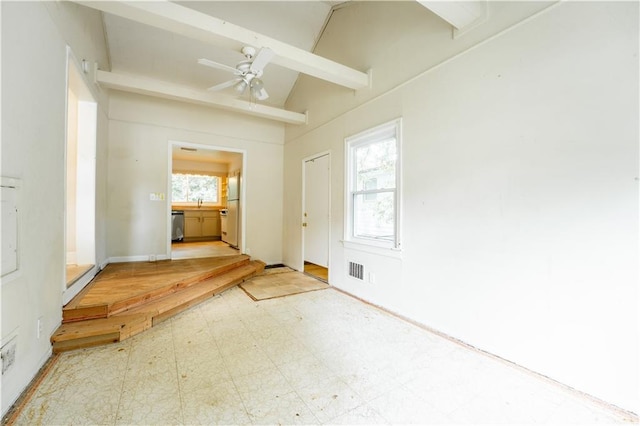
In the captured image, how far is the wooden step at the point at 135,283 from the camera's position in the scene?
254cm

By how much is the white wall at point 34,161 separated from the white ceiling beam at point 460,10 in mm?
2826

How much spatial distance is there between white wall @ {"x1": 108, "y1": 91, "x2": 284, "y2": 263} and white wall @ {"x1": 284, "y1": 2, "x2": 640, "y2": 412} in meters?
3.31

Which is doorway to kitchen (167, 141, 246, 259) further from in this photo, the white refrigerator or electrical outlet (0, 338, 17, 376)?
electrical outlet (0, 338, 17, 376)

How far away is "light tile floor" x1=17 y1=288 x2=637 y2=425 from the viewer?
5.24 ft

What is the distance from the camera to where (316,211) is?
4.73 metres

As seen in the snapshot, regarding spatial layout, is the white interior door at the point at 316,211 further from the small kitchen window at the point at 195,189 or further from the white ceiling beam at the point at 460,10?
the small kitchen window at the point at 195,189

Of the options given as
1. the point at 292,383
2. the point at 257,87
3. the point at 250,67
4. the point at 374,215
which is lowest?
the point at 292,383

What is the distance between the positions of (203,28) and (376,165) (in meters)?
2.38

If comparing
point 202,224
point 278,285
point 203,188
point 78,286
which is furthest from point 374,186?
point 203,188

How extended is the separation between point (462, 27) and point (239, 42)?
83.3 inches

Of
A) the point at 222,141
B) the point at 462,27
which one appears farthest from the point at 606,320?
the point at 222,141

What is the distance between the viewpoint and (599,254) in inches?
68.7

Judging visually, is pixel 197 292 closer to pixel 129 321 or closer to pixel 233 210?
pixel 129 321

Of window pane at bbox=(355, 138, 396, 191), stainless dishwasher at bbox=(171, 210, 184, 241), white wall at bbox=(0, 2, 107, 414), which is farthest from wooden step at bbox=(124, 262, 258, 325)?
stainless dishwasher at bbox=(171, 210, 184, 241)
